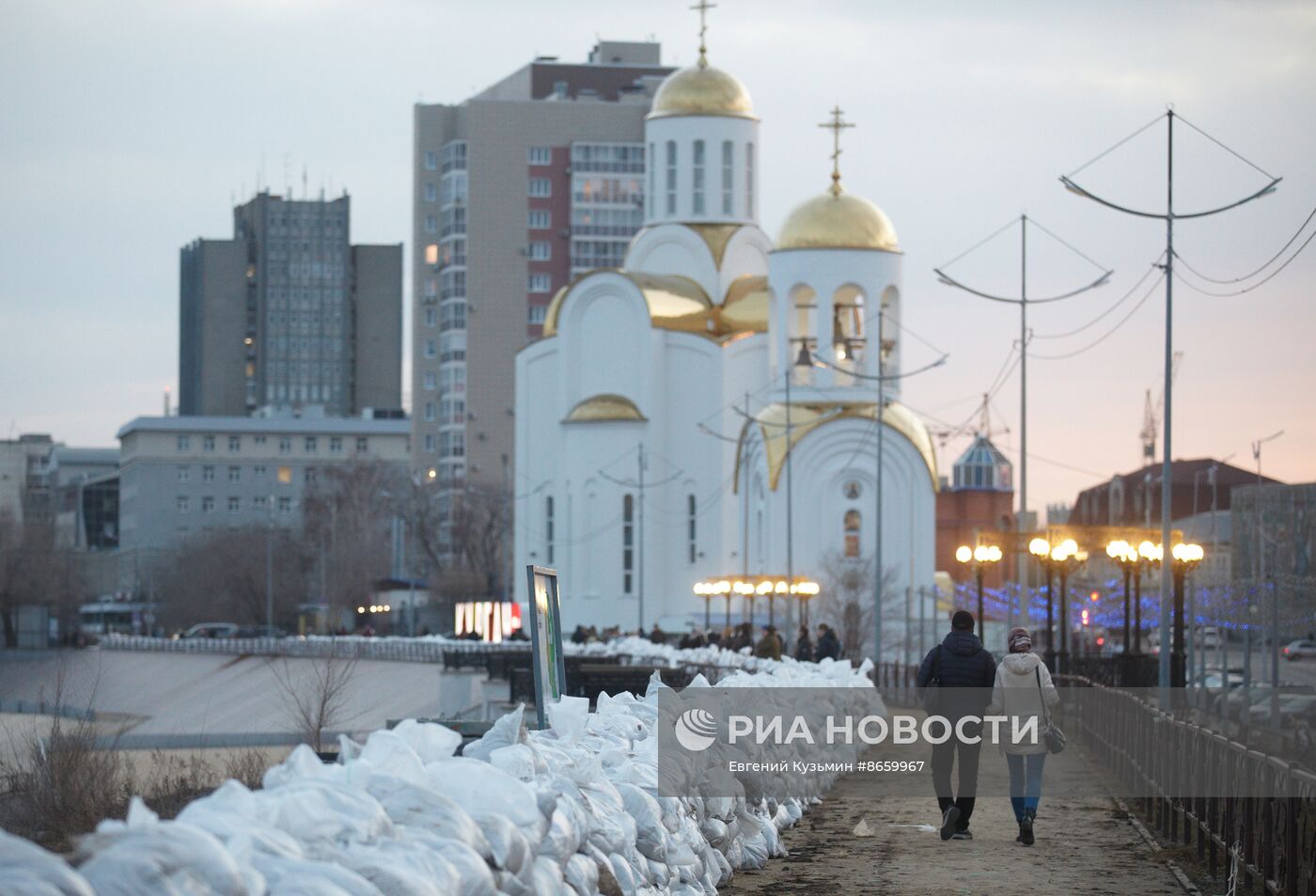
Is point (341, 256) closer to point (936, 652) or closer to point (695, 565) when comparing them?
point (695, 565)

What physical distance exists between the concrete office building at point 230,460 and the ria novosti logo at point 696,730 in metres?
119

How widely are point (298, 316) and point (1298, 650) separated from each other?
95.8 m

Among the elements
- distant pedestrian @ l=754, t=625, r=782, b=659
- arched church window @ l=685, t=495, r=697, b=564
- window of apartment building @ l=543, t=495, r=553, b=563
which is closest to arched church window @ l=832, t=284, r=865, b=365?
arched church window @ l=685, t=495, r=697, b=564

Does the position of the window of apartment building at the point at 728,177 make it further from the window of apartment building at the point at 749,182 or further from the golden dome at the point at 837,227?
the golden dome at the point at 837,227

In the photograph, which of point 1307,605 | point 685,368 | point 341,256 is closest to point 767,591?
point 1307,605

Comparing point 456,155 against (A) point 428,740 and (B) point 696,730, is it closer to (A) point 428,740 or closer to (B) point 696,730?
(B) point 696,730

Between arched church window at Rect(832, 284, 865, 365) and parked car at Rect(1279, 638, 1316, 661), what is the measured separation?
15998mm

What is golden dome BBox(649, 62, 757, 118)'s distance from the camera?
245 ft

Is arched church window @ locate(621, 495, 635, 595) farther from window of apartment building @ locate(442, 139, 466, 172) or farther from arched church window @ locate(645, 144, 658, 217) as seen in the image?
window of apartment building @ locate(442, 139, 466, 172)

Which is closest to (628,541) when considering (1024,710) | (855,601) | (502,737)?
(855,601)

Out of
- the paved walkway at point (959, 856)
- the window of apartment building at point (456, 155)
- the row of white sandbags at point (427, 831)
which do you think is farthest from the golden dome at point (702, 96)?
the row of white sandbags at point (427, 831)

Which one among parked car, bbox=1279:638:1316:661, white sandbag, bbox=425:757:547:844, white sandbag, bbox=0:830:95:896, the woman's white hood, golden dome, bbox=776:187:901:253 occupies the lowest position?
parked car, bbox=1279:638:1316:661

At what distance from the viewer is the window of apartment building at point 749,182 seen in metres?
76.1

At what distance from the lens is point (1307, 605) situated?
54.4m
